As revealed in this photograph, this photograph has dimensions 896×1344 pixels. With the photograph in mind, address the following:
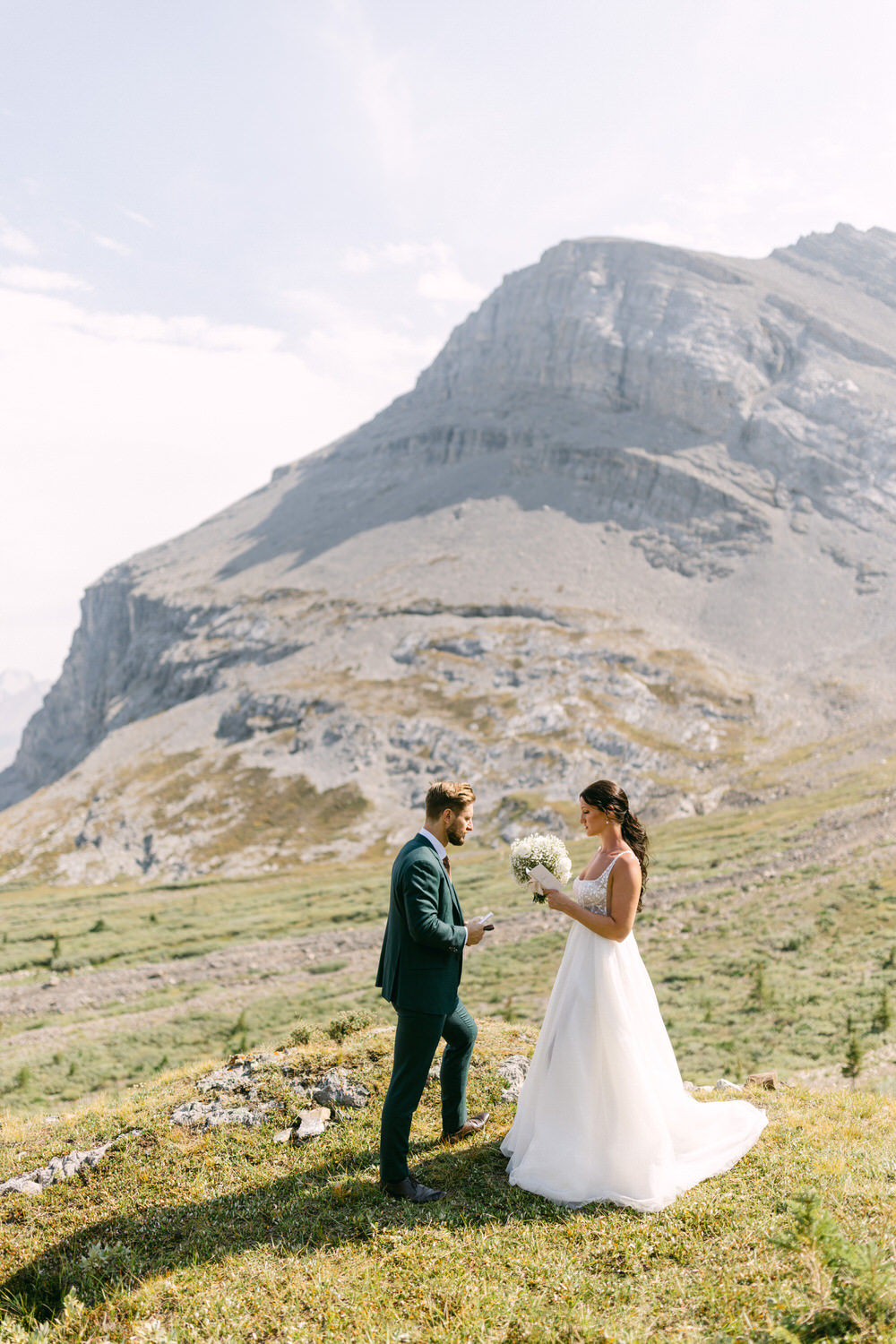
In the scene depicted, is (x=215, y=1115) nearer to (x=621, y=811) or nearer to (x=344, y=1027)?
(x=344, y=1027)

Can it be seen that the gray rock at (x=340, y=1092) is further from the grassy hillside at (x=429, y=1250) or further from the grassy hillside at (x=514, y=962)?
the grassy hillside at (x=514, y=962)

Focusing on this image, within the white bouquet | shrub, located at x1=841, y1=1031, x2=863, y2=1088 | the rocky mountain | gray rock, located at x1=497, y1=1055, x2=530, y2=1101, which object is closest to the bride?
the white bouquet

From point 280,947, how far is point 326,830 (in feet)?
171

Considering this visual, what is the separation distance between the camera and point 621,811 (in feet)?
25.6

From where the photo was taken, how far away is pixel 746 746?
335 feet

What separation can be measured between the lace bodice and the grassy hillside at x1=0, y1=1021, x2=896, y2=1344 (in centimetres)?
271

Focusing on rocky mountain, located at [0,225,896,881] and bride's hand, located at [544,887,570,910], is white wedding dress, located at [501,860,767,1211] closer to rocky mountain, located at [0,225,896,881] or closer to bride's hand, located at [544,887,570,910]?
bride's hand, located at [544,887,570,910]

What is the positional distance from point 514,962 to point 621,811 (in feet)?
91.7

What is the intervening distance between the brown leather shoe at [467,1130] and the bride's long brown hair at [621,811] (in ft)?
11.9

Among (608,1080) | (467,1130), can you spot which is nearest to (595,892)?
(608,1080)

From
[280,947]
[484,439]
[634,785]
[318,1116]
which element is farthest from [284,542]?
[318,1116]

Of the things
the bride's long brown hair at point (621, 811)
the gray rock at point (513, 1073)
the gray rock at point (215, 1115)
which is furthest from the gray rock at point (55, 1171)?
the bride's long brown hair at point (621, 811)

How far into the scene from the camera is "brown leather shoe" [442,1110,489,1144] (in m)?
8.82

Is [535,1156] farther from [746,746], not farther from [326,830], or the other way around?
[746,746]
